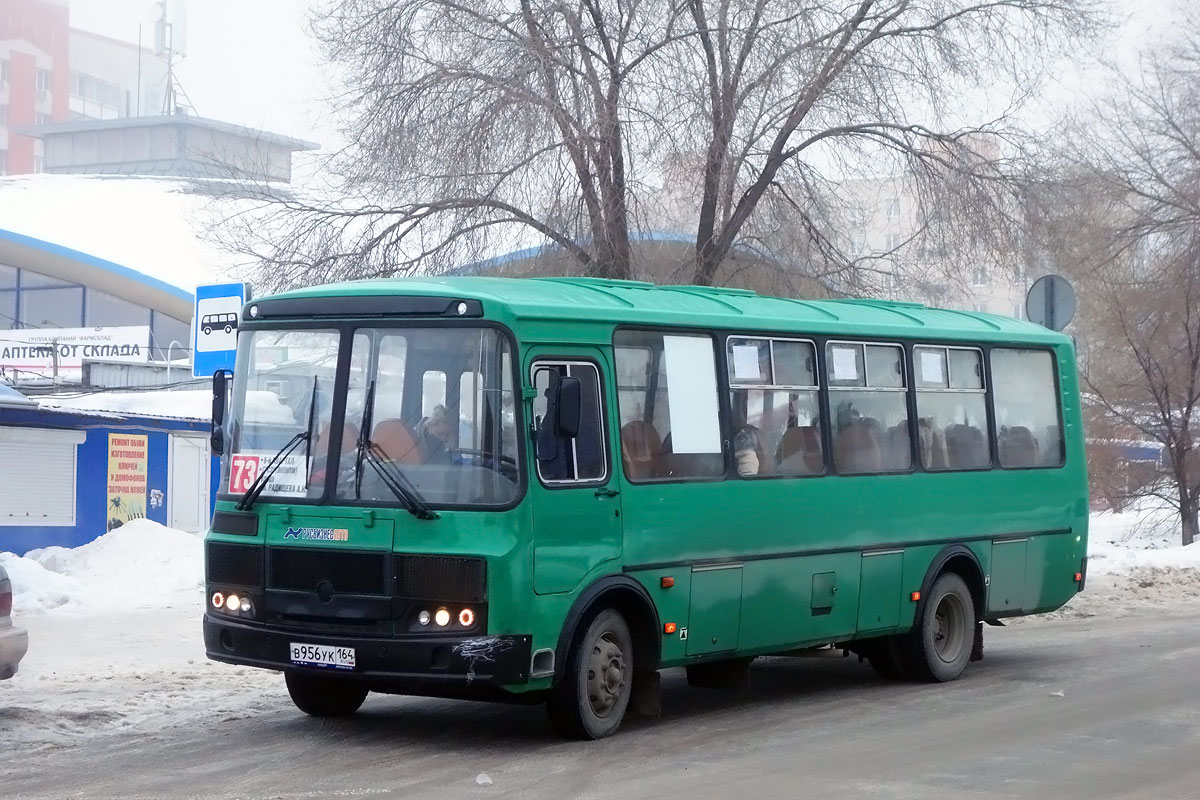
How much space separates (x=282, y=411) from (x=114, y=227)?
165 feet

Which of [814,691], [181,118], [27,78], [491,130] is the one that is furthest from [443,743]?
[27,78]

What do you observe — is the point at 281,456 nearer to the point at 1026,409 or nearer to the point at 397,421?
the point at 397,421

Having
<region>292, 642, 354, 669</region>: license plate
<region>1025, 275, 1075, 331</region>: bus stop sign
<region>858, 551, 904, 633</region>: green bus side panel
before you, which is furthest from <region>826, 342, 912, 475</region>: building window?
<region>1025, 275, 1075, 331</region>: bus stop sign

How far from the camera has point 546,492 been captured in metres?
9.23

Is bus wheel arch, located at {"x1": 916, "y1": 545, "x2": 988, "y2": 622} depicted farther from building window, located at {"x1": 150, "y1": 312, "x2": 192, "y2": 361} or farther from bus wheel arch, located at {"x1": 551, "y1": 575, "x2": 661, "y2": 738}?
building window, located at {"x1": 150, "y1": 312, "x2": 192, "y2": 361}

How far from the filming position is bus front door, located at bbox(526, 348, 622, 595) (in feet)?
30.1

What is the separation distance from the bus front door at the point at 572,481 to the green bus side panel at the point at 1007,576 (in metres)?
4.87

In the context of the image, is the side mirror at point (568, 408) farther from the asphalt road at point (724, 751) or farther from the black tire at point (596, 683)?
the asphalt road at point (724, 751)

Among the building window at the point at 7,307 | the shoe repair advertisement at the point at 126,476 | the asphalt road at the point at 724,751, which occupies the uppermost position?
the building window at the point at 7,307

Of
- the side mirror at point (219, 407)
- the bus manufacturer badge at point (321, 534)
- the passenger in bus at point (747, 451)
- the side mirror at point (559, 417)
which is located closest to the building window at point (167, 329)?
the side mirror at point (219, 407)

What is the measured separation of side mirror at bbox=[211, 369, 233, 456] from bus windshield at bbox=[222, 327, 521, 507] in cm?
32

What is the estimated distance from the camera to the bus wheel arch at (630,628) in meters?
9.30

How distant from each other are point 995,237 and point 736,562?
416 inches

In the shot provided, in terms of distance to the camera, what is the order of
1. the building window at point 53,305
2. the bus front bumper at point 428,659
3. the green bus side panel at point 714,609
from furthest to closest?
1. the building window at point 53,305
2. the green bus side panel at point 714,609
3. the bus front bumper at point 428,659
